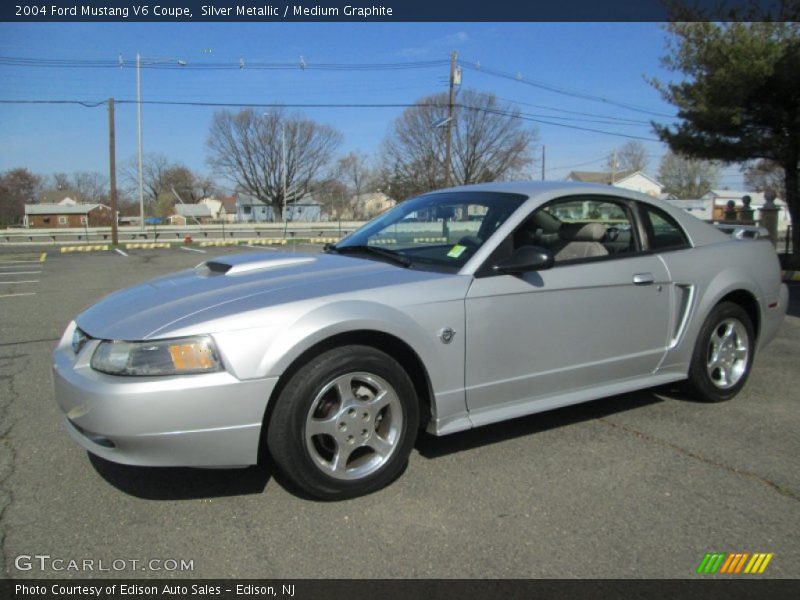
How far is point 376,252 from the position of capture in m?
3.84

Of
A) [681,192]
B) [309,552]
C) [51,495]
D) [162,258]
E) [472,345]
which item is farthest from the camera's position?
[681,192]

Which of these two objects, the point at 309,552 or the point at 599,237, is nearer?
the point at 309,552

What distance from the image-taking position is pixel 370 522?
2.74 meters

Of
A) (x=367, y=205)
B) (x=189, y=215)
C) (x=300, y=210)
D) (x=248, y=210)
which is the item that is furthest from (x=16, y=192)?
Answer: (x=367, y=205)

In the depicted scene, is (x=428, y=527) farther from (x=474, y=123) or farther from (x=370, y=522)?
(x=474, y=123)

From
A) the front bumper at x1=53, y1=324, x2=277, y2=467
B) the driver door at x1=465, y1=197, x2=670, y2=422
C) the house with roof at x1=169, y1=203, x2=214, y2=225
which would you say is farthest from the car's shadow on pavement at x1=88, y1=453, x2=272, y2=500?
the house with roof at x1=169, y1=203, x2=214, y2=225

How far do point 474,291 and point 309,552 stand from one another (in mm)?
1490

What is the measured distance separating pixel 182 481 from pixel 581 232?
283cm

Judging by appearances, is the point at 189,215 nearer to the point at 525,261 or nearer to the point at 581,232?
the point at 581,232

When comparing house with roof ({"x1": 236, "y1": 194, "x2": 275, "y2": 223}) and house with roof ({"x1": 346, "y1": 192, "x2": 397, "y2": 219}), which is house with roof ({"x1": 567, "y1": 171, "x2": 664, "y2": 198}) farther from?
house with roof ({"x1": 236, "y1": 194, "x2": 275, "y2": 223})

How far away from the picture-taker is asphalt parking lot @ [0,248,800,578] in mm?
2461

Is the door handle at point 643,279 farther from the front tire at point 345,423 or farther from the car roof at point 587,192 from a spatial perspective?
the front tire at point 345,423

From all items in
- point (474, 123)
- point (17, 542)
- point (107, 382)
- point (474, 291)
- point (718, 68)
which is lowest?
point (17, 542)

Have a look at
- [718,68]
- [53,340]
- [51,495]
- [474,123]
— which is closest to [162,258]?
[53,340]
